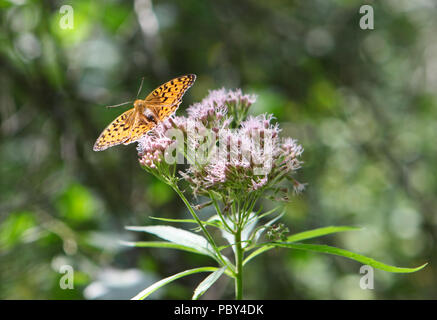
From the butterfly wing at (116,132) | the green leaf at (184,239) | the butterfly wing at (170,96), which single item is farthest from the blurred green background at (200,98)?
the butterfly wing at (170,96)

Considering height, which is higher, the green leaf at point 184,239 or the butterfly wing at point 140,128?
the butterfly wing at point 140,128

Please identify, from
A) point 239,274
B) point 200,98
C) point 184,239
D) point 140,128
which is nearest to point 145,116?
point 140,128

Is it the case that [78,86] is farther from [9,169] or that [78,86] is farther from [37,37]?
[9,169]

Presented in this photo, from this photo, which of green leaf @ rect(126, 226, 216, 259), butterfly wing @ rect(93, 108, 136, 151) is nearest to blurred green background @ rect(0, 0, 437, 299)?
green leaf @ rect(126, 226, 216, 259)

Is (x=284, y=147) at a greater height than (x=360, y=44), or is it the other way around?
(x=360, y=44)

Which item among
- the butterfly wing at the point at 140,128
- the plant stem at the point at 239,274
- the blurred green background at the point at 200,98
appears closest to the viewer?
the plant stem at the point at 239,274

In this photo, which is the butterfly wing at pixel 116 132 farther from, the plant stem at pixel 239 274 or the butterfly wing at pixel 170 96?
the plant stem at pixel 239 274

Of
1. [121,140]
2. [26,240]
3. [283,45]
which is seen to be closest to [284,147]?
[121,140]

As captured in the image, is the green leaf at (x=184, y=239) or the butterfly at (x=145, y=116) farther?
the butterfly at (x=145, y=116)
